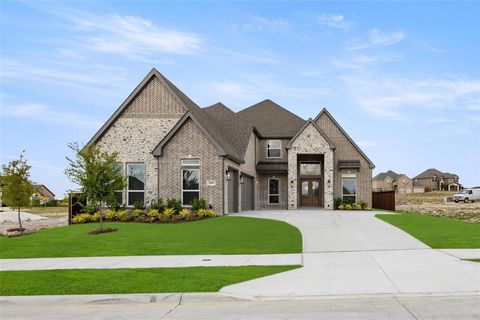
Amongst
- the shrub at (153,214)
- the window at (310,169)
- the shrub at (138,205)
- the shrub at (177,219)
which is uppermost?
the window at (310,169)

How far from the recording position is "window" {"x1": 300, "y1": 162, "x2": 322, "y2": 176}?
138 feet

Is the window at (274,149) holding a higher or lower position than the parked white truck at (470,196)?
higher

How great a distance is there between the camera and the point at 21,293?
10102mm

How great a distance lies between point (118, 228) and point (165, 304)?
15.2 meters

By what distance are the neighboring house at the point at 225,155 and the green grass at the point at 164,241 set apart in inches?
245

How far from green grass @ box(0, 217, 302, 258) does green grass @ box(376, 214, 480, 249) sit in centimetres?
475

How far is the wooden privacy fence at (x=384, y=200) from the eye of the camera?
4134cm

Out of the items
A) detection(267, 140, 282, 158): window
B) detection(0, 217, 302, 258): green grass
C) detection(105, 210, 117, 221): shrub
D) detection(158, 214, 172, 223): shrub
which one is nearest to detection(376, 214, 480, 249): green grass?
detection(0, 217, 302, 258): green grass

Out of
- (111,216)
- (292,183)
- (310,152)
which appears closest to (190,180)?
(111,216)

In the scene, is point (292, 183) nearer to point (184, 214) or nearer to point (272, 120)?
point (272, 120)

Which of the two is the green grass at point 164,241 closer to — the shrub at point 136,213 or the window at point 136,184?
the shrub at point 136,213

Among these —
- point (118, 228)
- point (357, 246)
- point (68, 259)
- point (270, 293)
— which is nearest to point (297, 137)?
point (118, 228)

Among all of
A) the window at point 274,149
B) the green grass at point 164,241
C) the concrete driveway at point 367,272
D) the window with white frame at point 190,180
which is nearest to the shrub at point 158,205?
the window with white frame at point 190,180

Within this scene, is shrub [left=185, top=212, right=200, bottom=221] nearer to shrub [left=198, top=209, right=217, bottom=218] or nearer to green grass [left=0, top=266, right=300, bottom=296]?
shrub [left=198, top=209, right=217, bottom=218]
